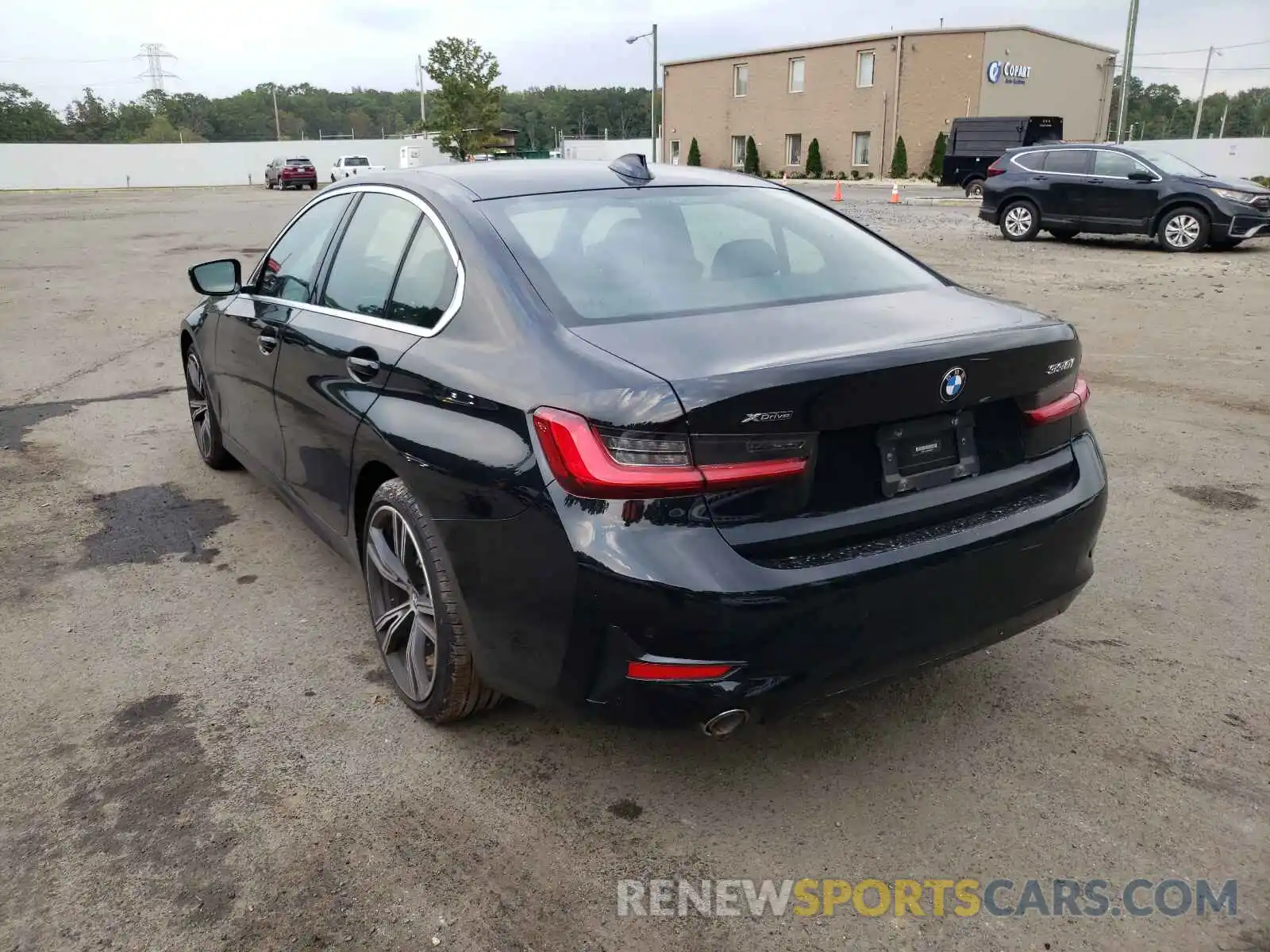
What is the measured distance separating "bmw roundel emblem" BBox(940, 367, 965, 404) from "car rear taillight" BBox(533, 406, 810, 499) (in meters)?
0.42

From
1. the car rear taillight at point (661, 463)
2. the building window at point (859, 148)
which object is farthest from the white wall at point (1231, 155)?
the car rear taillight at point (661, 463)

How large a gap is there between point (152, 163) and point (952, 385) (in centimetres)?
7360

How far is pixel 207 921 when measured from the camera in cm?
236

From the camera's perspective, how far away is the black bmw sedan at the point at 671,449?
2.31 m

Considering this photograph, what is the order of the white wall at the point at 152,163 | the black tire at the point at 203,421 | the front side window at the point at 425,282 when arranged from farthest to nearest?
1. the white wall at the point at 152,163
2. the black tire at the point at 203,421
3. the front side window at the point at 425,282

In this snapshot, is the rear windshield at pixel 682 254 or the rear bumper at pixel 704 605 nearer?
the rear bumper at pixel 704 605

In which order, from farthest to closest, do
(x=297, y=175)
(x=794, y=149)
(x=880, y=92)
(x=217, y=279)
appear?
(x=794, y=149) < (x=880, y=92) < (x=297, y=175) < (x=217, y=279)

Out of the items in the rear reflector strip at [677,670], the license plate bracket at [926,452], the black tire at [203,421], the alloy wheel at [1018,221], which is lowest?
the black tire at [203,421]

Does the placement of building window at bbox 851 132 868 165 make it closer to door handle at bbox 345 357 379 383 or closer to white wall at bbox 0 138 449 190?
white wall at bbox 0 138 449 190

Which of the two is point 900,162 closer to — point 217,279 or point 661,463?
point 217,279

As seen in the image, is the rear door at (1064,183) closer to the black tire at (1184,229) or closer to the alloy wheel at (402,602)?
the black tire at (1184,229)

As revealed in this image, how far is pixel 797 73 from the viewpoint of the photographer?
53250 millimetres

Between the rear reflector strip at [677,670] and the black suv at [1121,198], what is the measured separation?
15766mm

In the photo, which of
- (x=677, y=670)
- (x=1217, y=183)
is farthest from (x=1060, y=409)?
(x=1217, y=183)
